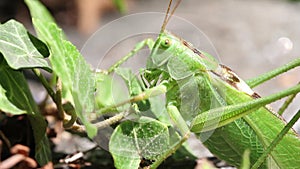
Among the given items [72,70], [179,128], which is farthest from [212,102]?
[72,70]

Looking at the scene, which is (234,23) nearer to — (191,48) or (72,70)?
(191,48)

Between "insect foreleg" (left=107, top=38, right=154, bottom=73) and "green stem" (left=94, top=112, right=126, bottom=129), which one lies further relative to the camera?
"insect foreleg" (left=107, top=38, right=154, bottom=73)

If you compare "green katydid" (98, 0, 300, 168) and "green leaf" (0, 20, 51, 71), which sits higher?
"green leaf" (0, 20, 51, 71)

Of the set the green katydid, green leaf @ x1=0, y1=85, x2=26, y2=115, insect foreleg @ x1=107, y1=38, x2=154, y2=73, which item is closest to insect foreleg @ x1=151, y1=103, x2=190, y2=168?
the green katydid

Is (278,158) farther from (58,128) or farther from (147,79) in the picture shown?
(58,128)

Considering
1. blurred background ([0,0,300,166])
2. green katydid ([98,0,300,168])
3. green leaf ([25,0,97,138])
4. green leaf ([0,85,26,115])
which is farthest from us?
blurred background ([0,0,300,166])

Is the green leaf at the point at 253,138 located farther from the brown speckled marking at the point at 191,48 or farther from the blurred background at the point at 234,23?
the blurred background at the point at 234,23

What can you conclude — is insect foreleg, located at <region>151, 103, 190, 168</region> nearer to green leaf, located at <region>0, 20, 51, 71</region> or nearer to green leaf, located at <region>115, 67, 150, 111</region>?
green leaf, located at <region>115, 67, 150, 111</region>

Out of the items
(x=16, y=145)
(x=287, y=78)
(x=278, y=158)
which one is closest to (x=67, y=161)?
(x=16, y=145)

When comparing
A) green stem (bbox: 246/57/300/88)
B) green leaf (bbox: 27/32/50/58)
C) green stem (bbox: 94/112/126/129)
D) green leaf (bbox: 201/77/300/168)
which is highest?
green leaf (bbox: 27/32/50/58)

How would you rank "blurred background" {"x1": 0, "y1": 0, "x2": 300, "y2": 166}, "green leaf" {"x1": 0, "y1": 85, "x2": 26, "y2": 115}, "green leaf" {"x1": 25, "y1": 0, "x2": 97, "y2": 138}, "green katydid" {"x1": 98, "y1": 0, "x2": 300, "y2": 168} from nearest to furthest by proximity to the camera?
"green leaf" {"x1": 25, "y1": 0, "x2": 97, "y2": 138}, "green leaf" {"x1": 0, "y1": 85, "x2": 26, "y2": 115}, "green katydid" {"x1": 98, "y1": 0, "x2": 300, "y2": 168}, "blurred background" {"x1": 0, "y1": 0, "x2": 300, "y2": 166}
